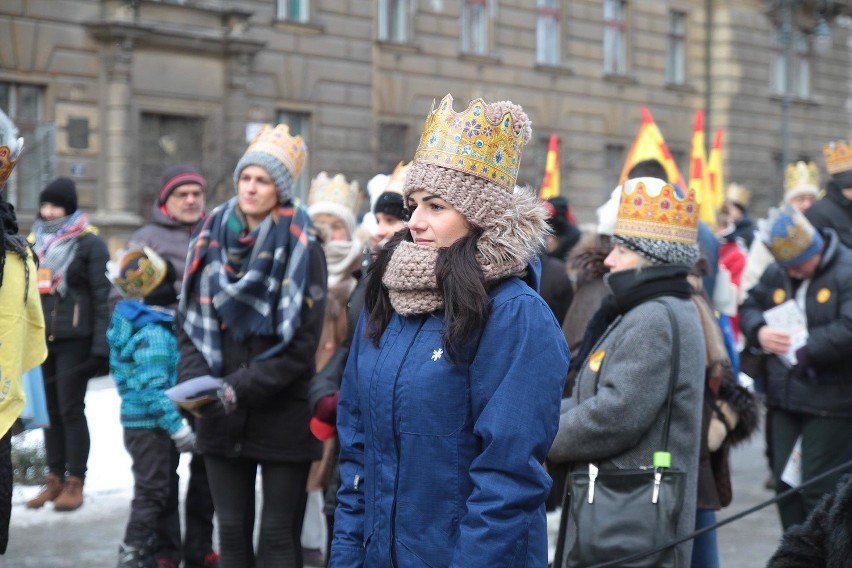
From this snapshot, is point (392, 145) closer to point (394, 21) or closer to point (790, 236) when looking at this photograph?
point (394, 21)

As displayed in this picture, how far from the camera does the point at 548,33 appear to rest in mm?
28391

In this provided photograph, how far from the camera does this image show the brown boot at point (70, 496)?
846 centimetres

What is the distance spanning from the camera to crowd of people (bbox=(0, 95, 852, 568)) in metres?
3.32

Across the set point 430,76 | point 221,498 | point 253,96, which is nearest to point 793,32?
point 430,76

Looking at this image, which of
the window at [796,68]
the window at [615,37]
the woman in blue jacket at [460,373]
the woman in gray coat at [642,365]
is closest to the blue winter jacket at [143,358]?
the woman in gray coat at [642,365]

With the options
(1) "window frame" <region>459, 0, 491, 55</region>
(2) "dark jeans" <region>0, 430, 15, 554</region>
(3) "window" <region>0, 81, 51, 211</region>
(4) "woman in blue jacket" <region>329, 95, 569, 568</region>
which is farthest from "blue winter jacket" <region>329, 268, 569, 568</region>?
(1) "window frame" <region>459, 0, 491, 55</region>

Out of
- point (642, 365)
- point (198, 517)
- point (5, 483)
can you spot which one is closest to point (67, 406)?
point (198, 517)

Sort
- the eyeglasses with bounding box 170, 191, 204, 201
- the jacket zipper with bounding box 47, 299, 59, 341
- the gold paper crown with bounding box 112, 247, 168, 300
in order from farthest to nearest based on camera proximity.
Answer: the jacket zipper with bounding box 47, 299, 59, 341 < the eyeglasses with bounding box 170, 191, 204, 201 < the gold paper crown with bounding box 112, 247, 168, 300

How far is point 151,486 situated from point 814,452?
11.0 ft

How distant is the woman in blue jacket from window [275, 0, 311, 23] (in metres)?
19.7

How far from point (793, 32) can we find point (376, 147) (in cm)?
1494

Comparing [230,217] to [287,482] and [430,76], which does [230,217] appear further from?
[430,76]

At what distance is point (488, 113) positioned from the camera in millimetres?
3520

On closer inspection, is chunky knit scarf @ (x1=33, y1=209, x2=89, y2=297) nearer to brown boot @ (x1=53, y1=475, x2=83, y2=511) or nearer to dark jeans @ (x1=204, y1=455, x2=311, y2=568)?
brown boot @ (x1=53, y1=475, x2=83, y2=511)
